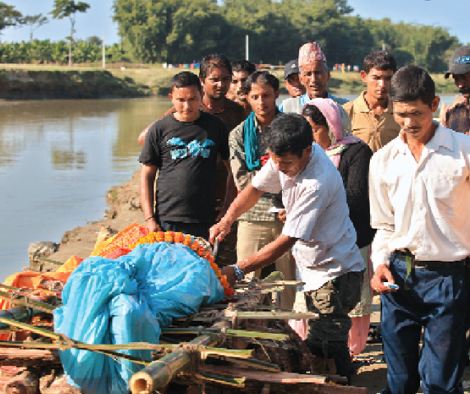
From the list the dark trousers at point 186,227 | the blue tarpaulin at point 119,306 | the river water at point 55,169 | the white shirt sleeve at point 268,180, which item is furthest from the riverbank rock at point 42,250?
the blue tarpaulin at point 119,306

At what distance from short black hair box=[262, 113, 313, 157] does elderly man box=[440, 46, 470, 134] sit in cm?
188

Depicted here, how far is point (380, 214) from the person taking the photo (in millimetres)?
3881

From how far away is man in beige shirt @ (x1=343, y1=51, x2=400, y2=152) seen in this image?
5742 mm

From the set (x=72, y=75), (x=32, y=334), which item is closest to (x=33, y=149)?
(x=32, y=334)

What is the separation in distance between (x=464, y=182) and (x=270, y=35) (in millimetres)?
82375

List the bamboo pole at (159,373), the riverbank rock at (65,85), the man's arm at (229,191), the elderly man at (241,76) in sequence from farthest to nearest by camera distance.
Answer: the riverbank rock at (65,85) → the elderly man at (241,76) → the man's arm at (229,191) → the bamboo pole at (159,373)

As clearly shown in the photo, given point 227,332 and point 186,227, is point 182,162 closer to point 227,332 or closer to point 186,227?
point 186,227

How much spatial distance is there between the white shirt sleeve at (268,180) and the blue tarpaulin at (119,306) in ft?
2.41

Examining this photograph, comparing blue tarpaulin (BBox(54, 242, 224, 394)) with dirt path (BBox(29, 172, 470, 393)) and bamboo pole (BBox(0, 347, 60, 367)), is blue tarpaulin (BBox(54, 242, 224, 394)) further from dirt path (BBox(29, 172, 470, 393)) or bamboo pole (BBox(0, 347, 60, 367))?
dirt path (BBox(29, 172, 470, 393))

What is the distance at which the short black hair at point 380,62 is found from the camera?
18.7 ft

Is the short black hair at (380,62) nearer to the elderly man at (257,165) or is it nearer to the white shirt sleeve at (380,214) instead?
the elderly man at (257,165)

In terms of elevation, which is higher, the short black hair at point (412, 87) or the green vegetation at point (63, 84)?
the short black hair at point (412, 87)

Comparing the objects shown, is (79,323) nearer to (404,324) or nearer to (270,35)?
(404,324)

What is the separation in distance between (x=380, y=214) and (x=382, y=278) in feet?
0.98
